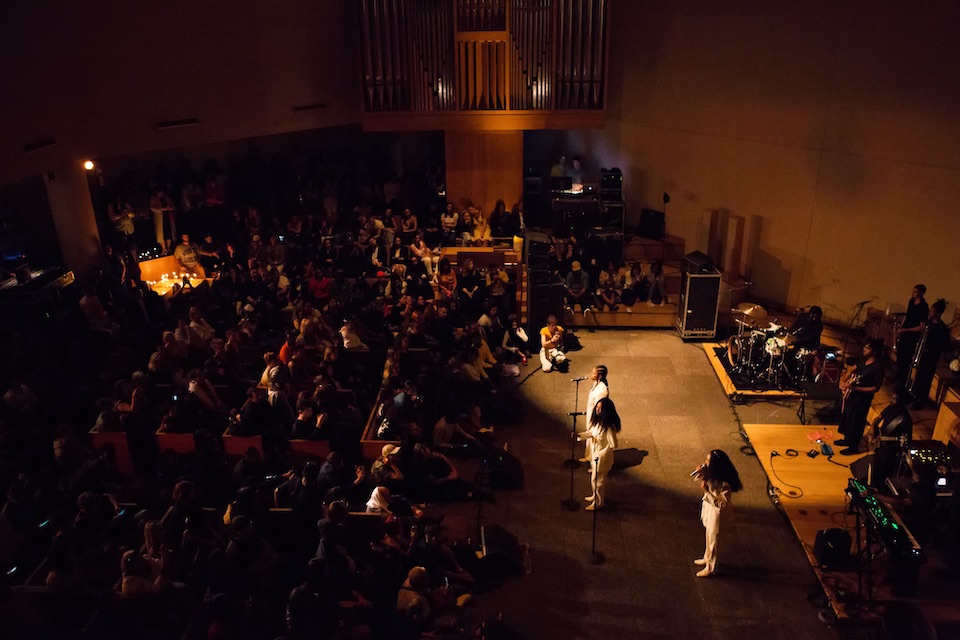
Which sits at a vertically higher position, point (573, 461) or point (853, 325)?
point (853, 325)

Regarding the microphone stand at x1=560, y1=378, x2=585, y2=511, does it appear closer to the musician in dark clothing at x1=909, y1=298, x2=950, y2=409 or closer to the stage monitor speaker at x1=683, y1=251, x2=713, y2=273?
the stage monitor speaker at x1=683, y1=251, x2=713, y2=273

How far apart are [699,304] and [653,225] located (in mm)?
3060

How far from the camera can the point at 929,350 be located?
8172mm

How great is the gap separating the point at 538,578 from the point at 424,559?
3.45 feet

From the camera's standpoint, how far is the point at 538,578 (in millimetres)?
6312

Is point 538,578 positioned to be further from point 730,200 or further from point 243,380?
point 730,200

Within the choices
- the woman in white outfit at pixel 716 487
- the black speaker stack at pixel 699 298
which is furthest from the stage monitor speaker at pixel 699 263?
the woman in white outfit at pixel 716 487

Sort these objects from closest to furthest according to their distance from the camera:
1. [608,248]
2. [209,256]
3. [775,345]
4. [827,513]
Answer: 1. [827,513]
2. [775,345]
3. [209,256]
4. [608,248]

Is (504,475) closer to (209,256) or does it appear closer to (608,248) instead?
(608,248)

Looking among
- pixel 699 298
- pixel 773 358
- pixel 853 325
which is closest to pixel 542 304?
pixel 699 298

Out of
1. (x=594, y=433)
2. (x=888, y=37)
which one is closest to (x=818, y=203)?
(x=888, y=37)

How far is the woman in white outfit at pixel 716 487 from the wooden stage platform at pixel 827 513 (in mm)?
1109

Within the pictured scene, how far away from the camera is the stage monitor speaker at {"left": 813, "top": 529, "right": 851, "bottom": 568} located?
244 inches

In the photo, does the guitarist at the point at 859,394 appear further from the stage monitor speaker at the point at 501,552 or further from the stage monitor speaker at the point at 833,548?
the stage monitor speaker at the point at 501,552
